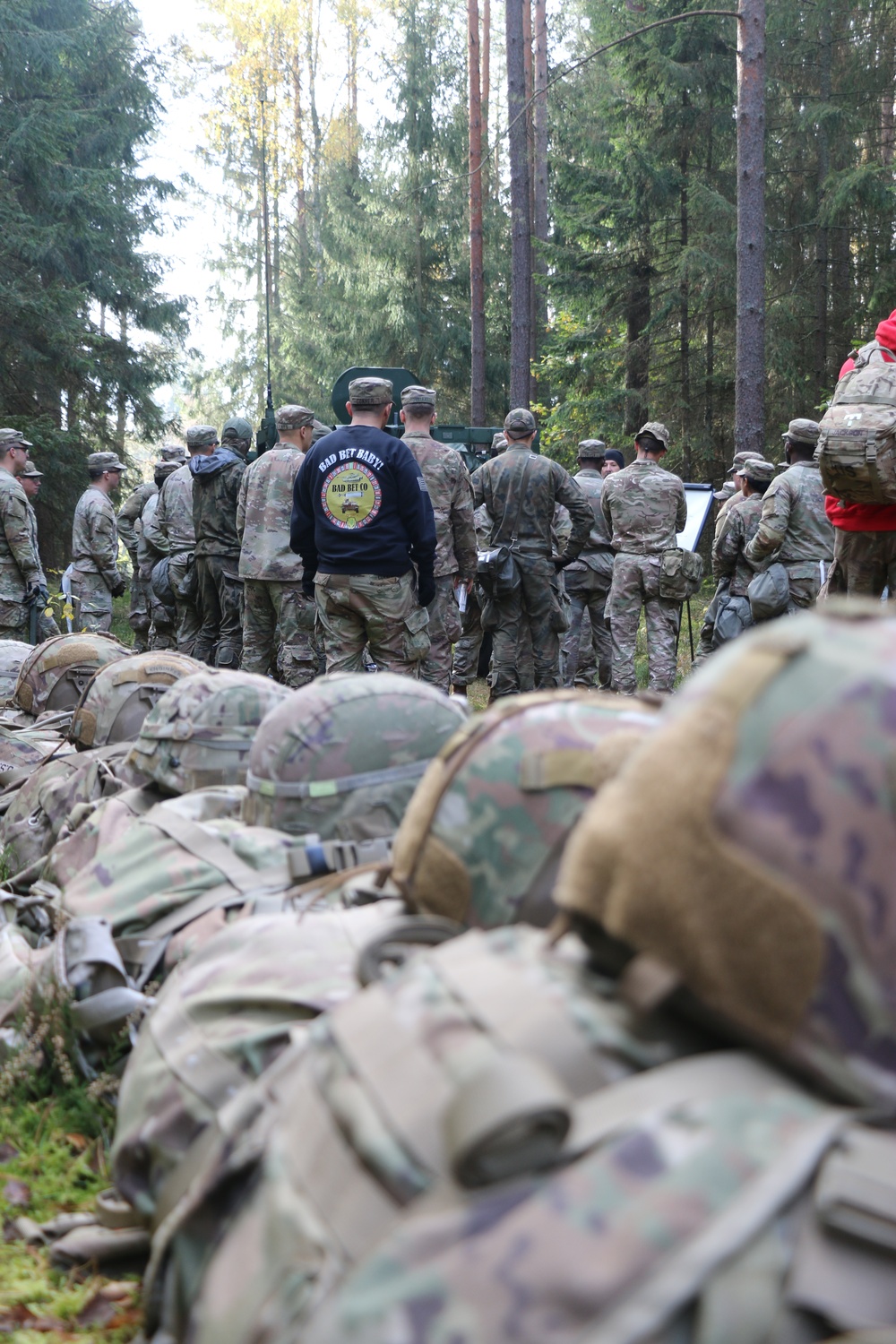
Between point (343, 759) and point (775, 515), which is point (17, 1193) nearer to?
point (343, 759)

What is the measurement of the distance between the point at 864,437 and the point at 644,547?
3862 mm

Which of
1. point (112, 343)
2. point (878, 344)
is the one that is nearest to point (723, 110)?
point (112, 343)

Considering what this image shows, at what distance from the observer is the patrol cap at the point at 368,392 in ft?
20.8

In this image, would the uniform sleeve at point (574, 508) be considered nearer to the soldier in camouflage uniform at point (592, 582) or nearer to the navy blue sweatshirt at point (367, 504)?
the soldier in camouflage uniform at point (592, 582)

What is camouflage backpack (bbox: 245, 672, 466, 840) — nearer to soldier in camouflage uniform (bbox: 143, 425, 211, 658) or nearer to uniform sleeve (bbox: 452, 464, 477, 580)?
uniform sleeve (bbox: 452, 464, 477, 580)

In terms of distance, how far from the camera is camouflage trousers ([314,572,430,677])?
650 cm

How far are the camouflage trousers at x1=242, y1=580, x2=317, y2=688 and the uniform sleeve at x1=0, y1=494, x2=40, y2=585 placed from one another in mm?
1822

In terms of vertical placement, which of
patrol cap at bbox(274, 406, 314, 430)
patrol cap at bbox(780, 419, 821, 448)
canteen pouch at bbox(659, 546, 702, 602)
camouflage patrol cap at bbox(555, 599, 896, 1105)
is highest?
patrol cap at bbox(274, 406, 314, 430)

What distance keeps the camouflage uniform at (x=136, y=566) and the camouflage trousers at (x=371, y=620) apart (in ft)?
17.6

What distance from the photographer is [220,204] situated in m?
37.8

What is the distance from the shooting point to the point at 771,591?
8.54 m

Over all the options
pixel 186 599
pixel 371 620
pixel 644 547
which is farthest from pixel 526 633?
pixel 186 599

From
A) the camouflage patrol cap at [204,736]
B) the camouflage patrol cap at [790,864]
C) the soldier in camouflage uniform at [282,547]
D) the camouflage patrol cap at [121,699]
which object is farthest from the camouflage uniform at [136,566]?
the camouflage patrol cap at [790,864]

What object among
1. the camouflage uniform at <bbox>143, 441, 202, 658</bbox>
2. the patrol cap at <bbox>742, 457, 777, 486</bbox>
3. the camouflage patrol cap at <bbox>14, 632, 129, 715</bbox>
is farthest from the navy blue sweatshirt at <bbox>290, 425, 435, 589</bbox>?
the camouflage uniform at <bbox>143, 441, 202, 658</bbox>
